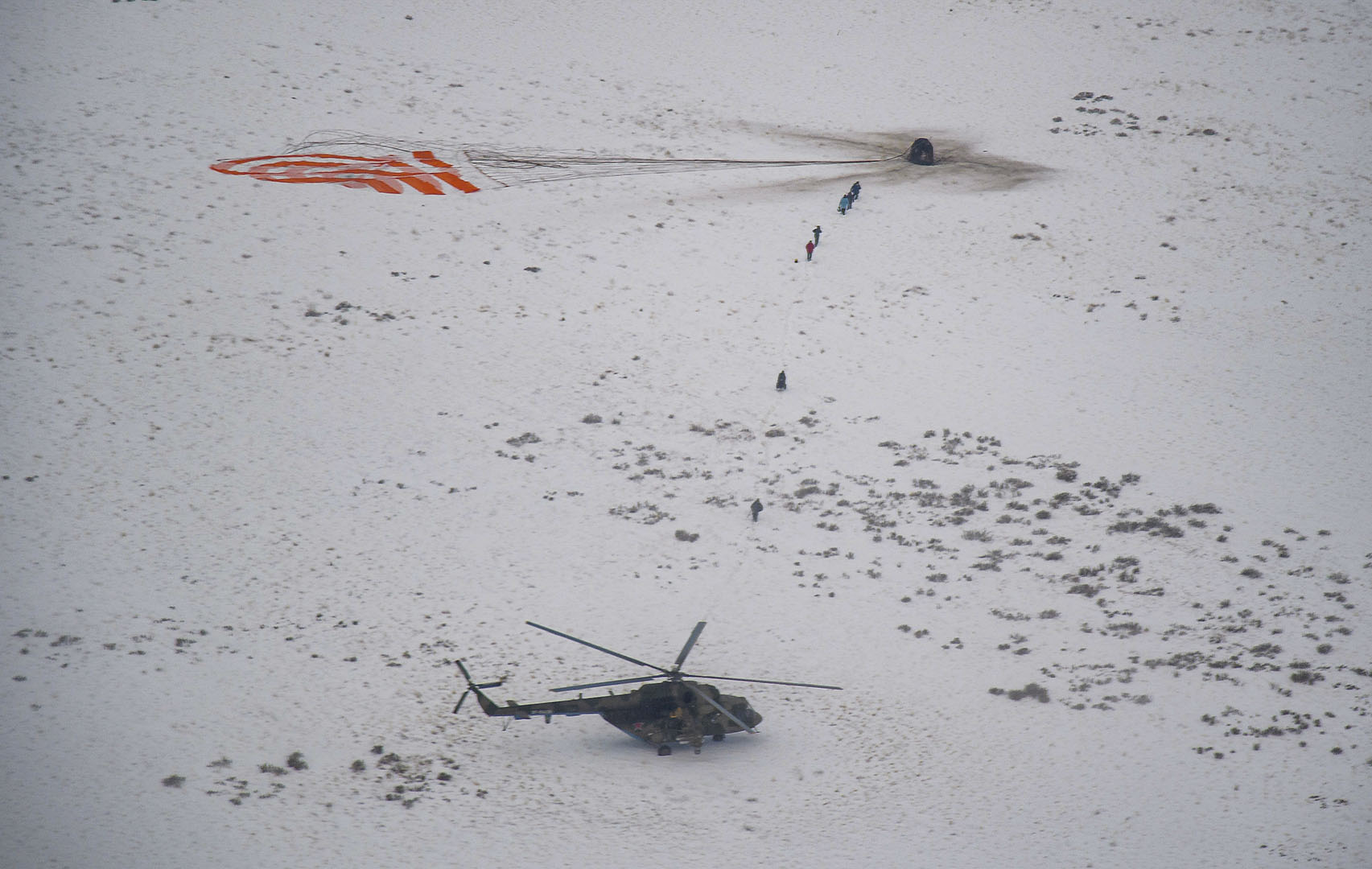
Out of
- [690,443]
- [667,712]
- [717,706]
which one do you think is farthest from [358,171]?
[717,706]

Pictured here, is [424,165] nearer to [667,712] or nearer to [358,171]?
[358,171]

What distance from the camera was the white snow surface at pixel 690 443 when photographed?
14.7 metres

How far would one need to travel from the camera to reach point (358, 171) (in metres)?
30.9

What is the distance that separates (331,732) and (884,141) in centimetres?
2794

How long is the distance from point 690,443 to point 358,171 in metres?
15.1

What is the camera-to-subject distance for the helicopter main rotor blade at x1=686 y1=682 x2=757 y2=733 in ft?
47.2

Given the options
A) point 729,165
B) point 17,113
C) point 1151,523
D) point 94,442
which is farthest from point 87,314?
point 1151,523

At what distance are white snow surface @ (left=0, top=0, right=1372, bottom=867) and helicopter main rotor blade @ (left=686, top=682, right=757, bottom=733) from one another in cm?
76

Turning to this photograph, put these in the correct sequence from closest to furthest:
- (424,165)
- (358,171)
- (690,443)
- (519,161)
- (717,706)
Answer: (717,706) < (690,443) < (358,171) < (424,165) < (519,161)

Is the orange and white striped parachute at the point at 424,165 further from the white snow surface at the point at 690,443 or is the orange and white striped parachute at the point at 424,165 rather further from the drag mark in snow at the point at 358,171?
the white snow surface at the point at 690,443

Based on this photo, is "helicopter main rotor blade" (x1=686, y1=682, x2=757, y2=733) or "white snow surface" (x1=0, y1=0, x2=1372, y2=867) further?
"white snow surface" (x1=0, y1=0, x2=1372, y2=867)

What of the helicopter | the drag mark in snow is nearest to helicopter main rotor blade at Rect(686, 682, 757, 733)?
the helicopter

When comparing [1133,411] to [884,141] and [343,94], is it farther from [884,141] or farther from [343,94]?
[343,94]

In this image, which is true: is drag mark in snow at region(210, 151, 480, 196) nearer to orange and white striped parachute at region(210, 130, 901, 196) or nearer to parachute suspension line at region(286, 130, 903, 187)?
orange and white striped parachute at region(210, 130, 901, 196)
